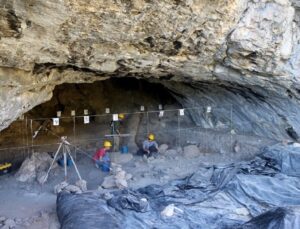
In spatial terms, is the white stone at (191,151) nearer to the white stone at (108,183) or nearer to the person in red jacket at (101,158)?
the person in red jacket at (101,158)

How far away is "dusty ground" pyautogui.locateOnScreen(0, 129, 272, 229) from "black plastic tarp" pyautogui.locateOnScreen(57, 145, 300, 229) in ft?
1.93

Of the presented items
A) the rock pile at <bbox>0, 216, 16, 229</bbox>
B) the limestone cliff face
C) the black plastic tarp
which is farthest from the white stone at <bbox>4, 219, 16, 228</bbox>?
the limestone cliff face

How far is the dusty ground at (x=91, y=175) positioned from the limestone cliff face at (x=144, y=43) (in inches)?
64.5

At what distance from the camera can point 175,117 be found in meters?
10.6

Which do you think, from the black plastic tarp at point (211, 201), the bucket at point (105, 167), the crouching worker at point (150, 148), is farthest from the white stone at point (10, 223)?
the crouching worker at point (150, 148)

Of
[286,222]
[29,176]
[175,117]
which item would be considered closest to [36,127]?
[29,176]

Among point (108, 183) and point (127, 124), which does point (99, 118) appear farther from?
point (108, 183)

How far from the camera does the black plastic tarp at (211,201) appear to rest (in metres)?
4.87

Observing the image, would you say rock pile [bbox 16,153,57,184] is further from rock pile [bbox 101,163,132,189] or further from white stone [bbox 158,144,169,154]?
white stone [bbox 158,144,169,154]

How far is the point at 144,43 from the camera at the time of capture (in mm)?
5398

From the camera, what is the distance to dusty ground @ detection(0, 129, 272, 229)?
5824 millimetres

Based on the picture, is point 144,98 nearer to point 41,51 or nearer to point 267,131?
point 267,131

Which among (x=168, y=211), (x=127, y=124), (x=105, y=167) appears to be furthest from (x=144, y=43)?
(x=127, y=124)

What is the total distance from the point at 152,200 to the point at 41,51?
3044 millimetres
